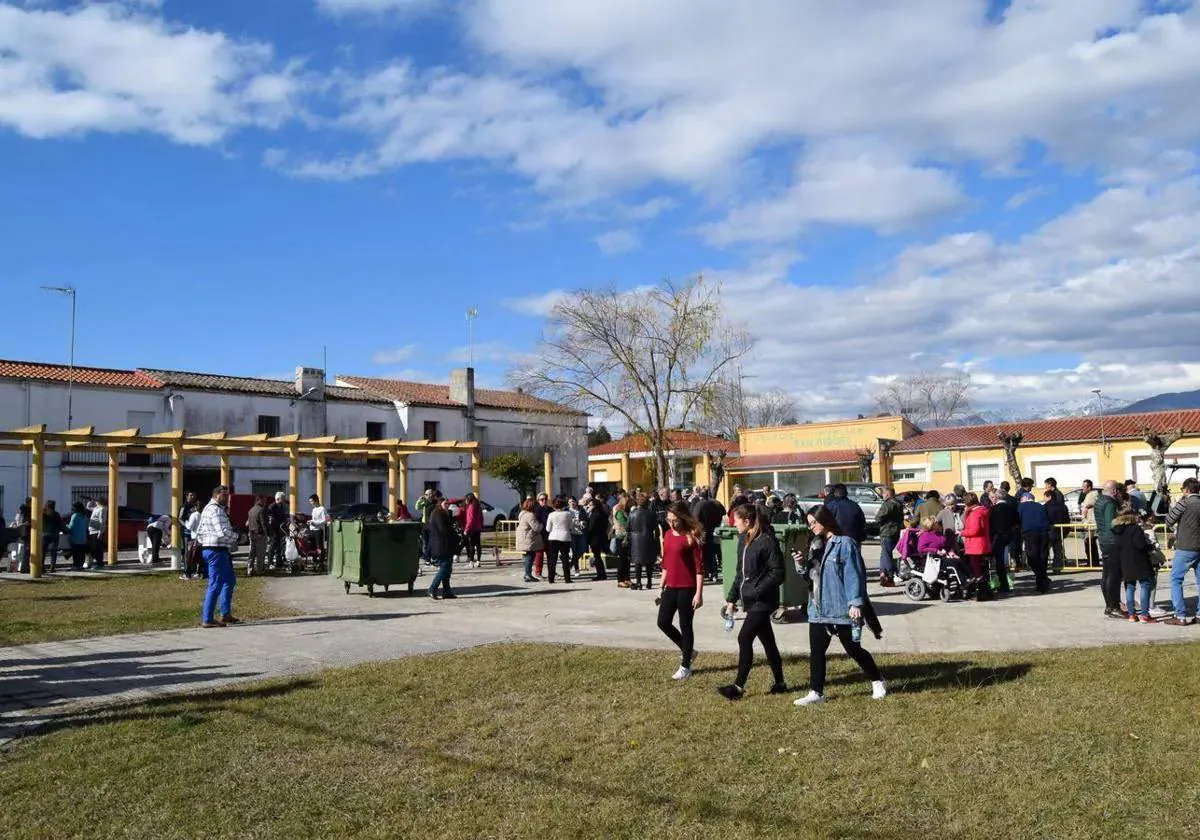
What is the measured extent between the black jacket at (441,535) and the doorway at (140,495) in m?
30.2

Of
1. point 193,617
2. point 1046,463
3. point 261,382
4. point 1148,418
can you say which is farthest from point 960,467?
point 193,617

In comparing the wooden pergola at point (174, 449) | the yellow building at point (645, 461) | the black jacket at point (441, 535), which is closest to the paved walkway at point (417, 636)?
the black jacket at point (441, 535)

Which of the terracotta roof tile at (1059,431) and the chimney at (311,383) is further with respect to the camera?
the chimney at (311,383)

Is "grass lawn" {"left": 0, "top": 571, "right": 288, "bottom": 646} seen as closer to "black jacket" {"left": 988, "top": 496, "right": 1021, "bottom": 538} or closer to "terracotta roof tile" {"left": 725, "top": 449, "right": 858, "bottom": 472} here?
"black jacket" {"left": 988, "top": 496, "right": 1021, "bottom": 538}

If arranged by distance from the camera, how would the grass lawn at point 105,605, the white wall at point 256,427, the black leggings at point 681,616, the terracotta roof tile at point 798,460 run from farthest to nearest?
the terracotta roof tile at point 798,460 < the white wall at point 256,427 < the grass lawn at point 105,605 < the black leggings at point 681,616

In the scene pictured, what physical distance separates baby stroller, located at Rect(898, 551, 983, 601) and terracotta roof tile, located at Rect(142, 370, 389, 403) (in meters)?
37.0

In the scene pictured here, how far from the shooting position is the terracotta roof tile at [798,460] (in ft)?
152

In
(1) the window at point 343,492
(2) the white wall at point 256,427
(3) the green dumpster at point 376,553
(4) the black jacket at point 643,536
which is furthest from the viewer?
(1) the window at point 343,492

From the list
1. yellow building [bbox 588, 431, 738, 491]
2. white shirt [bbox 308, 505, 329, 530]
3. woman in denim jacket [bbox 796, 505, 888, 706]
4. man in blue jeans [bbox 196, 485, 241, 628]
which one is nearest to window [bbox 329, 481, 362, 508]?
yellow building [bbox 588, 431, 738, 491]

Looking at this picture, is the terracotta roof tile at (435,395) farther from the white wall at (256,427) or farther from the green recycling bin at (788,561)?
the green recycling bin at (788,561)

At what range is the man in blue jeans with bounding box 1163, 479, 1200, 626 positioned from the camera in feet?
34.7

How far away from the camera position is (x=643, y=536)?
15.6 m

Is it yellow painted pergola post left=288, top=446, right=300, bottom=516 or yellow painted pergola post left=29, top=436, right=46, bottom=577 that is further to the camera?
yellow painted pergola post left=288, top=446, right=300, bottom=516

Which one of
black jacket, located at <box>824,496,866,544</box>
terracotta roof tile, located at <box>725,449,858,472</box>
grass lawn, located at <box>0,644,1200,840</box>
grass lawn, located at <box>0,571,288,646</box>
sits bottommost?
grass lawn, located at <box>0,644,1200,840</box>
